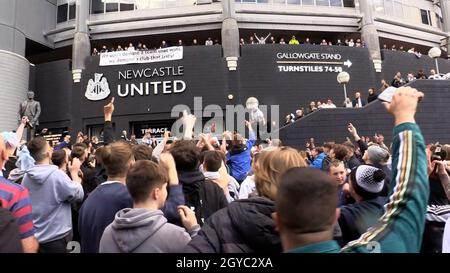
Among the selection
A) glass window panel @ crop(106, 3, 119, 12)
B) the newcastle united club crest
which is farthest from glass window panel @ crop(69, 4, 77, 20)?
the newcastle united club crest

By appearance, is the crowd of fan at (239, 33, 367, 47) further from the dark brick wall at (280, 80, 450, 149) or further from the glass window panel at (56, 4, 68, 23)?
the glass window panel at (56, 4, 68, 23)

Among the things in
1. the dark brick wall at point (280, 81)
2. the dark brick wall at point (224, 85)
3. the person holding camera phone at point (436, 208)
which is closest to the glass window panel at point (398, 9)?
the dark brick wall at point (224, 85)

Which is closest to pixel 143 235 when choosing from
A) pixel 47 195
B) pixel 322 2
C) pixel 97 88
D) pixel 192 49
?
pixel 47 195

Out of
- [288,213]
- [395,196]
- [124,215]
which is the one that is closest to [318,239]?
[288,213]

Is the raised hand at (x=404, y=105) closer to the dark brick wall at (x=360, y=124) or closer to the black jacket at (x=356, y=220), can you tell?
the black jacket at (x=356, y=220)

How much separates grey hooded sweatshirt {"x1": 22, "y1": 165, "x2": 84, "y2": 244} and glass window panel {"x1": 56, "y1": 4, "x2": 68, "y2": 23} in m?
27.2

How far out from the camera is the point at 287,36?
87.0 feet

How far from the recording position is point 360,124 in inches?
732

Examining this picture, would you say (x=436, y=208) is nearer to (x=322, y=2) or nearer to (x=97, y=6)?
(x=322, y=2)

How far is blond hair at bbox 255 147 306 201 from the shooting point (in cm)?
222

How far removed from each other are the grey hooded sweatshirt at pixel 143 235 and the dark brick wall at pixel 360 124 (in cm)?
1635

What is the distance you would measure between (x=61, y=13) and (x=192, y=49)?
39.8 feet

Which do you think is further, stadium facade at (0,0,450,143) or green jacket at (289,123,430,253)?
stadium facade at (0,0,450,143)

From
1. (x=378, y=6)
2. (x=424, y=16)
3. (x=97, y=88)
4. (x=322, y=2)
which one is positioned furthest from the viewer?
(x=424, y=16)
